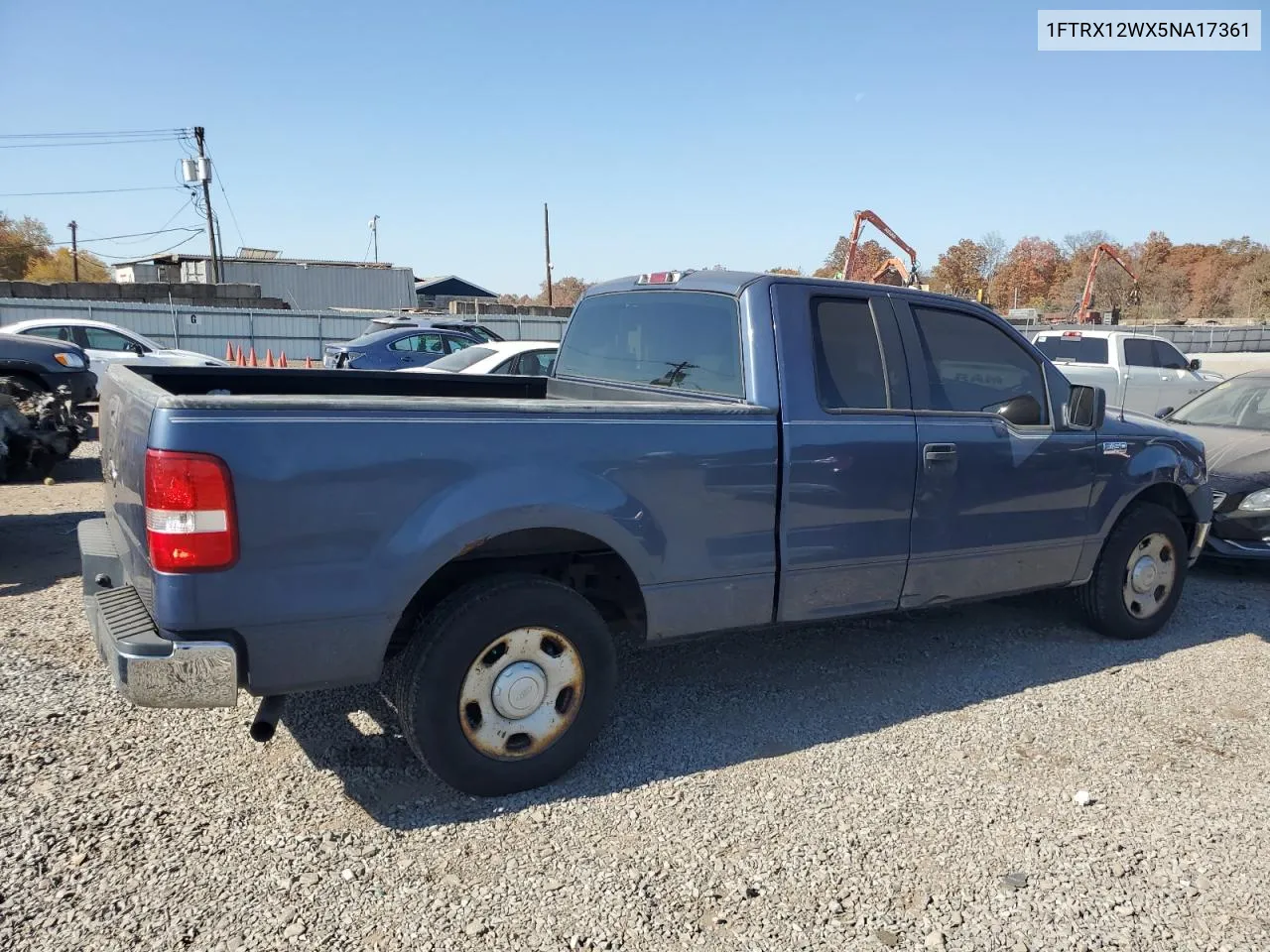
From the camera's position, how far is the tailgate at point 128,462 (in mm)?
2879

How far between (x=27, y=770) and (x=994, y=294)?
9411cm

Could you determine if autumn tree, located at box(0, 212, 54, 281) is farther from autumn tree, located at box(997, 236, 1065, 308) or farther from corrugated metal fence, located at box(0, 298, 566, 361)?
autumn tree, located at box(997, 236, 1065, 308)

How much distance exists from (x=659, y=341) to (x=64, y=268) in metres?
86.5

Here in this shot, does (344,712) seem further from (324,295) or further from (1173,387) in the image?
(324,295)

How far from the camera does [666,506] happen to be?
3447mm

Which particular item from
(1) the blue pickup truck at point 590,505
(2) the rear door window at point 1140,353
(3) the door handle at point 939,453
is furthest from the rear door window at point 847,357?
(2) the rear door window at point 1140,353

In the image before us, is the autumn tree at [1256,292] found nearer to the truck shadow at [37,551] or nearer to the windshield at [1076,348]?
the windshield at [1076,348]

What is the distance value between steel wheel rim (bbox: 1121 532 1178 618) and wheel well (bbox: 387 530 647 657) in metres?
3.05

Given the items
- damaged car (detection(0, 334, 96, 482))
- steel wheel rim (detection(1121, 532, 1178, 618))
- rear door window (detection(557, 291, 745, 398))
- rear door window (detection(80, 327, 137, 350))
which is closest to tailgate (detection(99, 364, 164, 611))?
rear door window (detection(557, 291, 745, 398))

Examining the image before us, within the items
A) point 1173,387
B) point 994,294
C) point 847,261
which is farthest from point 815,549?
point 994,294

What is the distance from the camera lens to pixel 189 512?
106 inches

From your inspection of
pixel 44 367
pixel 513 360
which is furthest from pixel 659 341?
pixel 44 367

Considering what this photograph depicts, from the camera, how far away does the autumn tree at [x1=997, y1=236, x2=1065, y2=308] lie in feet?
279

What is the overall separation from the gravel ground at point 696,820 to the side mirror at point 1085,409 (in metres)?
1.27
